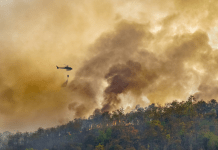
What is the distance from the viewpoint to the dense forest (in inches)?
3371

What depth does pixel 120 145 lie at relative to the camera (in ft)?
280

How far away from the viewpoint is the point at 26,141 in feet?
400

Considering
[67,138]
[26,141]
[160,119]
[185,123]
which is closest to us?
[185,123]

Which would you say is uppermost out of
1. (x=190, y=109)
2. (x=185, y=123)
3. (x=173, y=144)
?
(x=190, y=109)

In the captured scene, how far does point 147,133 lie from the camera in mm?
90750

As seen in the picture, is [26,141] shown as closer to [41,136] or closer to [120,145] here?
[41,136]

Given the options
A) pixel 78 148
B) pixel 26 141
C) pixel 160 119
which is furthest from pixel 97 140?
pixel 26 141

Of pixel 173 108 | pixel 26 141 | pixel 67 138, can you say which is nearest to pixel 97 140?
pixel 67 138

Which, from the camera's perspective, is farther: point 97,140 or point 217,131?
point 97,140

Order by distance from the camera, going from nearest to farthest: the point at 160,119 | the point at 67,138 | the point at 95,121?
the point at 160,119
the point at 67,138
the point at 95,121

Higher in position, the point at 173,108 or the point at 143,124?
the point at 173,108

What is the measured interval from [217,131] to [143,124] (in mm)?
32537

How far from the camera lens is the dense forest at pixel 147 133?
85625 millimetres

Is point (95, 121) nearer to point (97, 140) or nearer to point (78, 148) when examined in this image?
point (97, 140)
